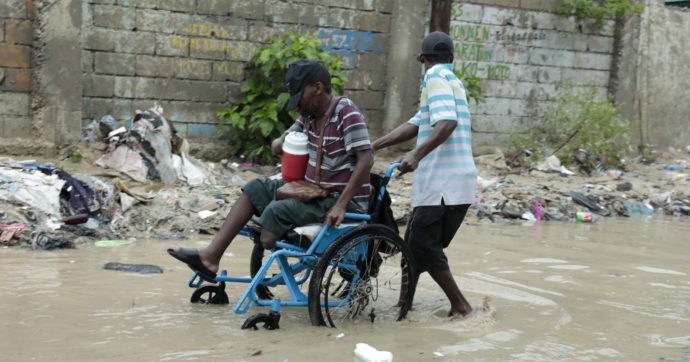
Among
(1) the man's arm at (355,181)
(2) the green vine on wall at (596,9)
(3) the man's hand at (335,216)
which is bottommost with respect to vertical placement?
(3) the man's hand at (335,216)

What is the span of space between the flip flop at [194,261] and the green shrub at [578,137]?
8.11 metres

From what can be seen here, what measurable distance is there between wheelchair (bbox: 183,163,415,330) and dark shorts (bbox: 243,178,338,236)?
0.17 ft

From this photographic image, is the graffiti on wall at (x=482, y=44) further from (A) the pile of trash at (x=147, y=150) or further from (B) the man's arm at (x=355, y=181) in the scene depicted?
(B) the man's arm at (x=355, y=181)

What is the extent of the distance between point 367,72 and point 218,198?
377cm

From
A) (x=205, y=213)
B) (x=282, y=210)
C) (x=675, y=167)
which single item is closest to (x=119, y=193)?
→ (x=205, y=213)

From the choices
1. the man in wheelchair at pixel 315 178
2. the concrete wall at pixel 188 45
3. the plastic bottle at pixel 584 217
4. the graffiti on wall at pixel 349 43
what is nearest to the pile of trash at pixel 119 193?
the concrete wall at pixel 188 45

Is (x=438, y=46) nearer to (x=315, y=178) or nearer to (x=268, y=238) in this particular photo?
(x=315, y=178)

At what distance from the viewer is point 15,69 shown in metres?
9.30

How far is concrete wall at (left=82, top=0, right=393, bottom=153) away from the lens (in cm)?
976

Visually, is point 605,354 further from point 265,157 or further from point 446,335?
point 265,157

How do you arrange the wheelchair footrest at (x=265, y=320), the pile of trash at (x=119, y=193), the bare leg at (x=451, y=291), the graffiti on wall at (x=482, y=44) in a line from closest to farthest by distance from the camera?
the wheelchair footrest at (x=265, y=320), the bare leg at (x=451, y=291), the pile of trash at (x=119, y=193), the graffiti on wall at (x=482, y=44)

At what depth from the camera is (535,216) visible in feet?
31.4

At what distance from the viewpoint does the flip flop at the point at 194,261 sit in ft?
15.3

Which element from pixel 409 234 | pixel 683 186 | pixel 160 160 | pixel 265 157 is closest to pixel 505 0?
pixel 683 186
